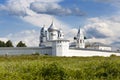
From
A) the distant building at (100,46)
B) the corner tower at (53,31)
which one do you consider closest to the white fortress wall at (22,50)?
the corner tower at (53,31)

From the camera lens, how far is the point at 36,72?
9.76 metres

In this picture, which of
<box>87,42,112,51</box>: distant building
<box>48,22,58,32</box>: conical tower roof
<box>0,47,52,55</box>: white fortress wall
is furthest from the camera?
<box>87,42,112,51</box>: distant building

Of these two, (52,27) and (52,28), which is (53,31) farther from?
(52,27)

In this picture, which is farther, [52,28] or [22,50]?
[52,28]

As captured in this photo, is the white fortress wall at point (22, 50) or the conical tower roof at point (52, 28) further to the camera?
the conical tower roof at point (52, 28)

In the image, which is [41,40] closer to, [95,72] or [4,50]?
[4,50]

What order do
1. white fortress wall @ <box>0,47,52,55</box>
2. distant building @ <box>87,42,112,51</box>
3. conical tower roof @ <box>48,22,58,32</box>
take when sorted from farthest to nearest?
distant building @ <box>87,42,112,51</box> → conical tower roof @ <box>48,22,58,32</box> → white fortress wall @ <box>0,47,52,55</box>

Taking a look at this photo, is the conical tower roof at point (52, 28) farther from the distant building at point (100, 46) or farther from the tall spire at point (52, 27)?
the distant building at point (100, 46)

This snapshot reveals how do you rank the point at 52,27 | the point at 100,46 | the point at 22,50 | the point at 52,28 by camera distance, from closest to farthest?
the point at 22,50 → the point at 52,28 → the point at 52,27 → the point at 100,46

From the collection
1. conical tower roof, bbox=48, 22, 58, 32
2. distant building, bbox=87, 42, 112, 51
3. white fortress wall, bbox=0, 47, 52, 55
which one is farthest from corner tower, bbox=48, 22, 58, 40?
distant building, bbox=87, 42, 112, 51

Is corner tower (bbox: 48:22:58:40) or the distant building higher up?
corner tower (bbox: 48:22:58:40)

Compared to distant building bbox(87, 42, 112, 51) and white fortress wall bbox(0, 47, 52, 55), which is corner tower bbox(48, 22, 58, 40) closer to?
white fortress wall bbox(0, 47, 52, 55)

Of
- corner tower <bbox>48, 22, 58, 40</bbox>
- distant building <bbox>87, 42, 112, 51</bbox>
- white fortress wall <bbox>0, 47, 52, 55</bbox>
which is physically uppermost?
corner tower <bbox>48, 22, 58, 40</bbox>

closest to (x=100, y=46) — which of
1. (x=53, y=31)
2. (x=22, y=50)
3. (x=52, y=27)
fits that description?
(x=52, y=27)
